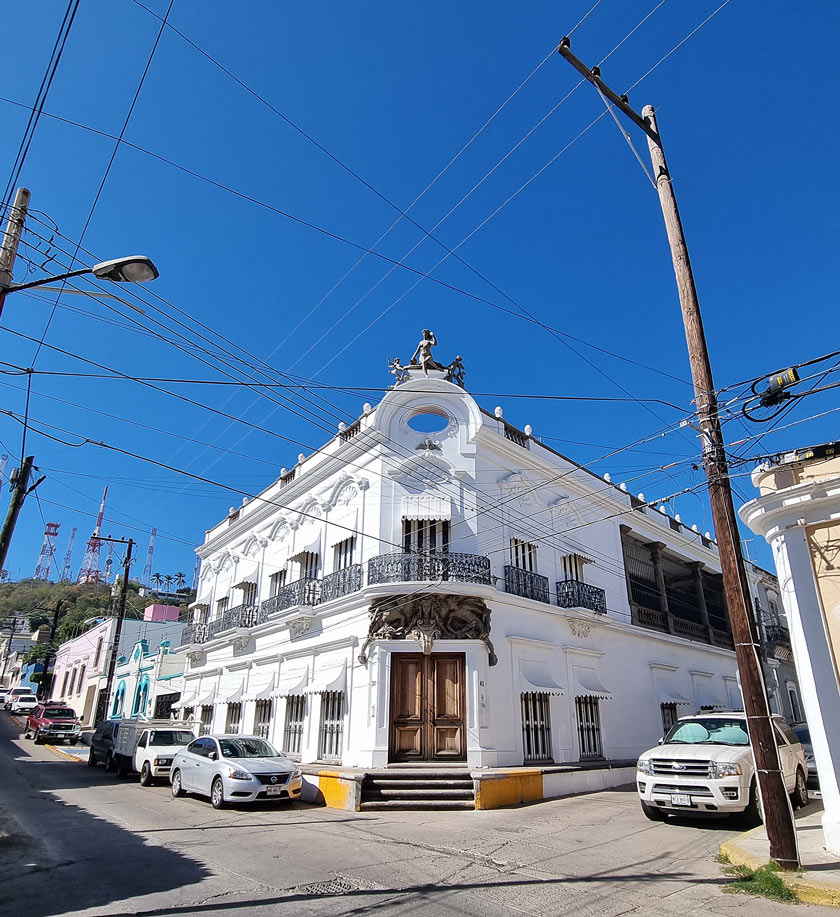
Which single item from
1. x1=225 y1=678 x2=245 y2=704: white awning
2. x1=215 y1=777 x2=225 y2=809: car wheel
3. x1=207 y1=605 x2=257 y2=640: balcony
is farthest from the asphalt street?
x1=207 y1=605 x2=257 y2=640: balcony

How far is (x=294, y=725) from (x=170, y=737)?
3558mm

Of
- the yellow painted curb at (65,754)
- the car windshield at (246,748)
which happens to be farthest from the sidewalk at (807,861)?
the yellow painted curb at (65,754)

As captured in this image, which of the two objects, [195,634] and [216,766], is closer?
[216,766]

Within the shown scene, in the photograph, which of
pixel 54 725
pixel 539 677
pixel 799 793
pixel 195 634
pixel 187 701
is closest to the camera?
pixel 799 793

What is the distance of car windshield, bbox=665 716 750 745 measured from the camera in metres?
10.7

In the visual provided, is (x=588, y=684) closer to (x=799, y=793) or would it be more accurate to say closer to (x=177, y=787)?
(x=799, y=793)

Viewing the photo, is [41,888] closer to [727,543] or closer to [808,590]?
[727,543]

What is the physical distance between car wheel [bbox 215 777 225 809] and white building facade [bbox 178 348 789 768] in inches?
132

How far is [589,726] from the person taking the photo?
17625 mm

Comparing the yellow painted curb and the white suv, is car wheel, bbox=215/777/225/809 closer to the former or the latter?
→ the white suv

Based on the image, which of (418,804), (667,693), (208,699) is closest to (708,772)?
(418,804)

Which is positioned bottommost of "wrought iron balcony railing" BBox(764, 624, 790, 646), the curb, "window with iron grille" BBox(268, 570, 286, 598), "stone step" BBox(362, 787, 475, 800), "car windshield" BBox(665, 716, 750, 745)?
the curb

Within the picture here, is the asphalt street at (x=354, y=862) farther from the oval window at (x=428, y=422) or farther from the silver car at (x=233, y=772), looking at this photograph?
the oval window at (x=428, y=422)

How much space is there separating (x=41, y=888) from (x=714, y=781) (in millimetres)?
9075
